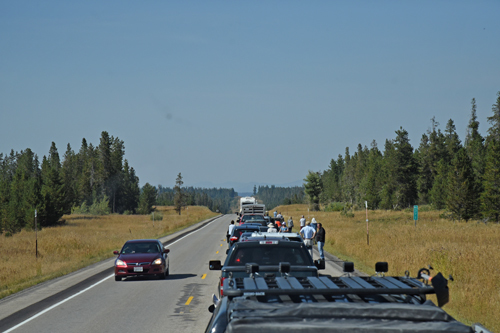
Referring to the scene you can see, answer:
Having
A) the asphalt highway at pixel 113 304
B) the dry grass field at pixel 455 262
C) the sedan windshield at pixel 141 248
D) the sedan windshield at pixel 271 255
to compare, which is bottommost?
the asphalt highway at pixel 113 304

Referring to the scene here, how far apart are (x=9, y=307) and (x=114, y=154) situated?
14082cm

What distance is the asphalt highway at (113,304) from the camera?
1243cm

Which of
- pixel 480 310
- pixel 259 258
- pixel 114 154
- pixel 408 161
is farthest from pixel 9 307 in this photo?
pixel 114 154

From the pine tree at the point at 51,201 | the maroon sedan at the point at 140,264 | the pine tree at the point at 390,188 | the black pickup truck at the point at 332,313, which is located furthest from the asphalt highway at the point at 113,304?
the pine tree at the point at 390,188

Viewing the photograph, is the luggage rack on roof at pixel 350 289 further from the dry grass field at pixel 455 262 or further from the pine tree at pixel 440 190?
the pine tree at pixel 440 190

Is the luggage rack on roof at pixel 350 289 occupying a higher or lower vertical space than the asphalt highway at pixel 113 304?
higher

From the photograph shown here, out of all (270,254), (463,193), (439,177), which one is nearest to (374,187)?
(439,177)

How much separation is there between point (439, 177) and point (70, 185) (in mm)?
90782

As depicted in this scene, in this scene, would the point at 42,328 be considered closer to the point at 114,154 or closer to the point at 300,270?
the point at 300,270

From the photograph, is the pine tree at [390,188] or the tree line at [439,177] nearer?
the tree line at [439,177]

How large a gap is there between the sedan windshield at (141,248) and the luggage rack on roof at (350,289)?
17.0 meters

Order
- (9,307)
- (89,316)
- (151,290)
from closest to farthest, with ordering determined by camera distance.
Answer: (89,316), (9,307), (151,290)

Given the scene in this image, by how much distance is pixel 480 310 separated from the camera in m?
12.1

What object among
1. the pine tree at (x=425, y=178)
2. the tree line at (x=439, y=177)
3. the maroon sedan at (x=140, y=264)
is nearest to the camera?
the maroon sedan at (x=140, y=264)
